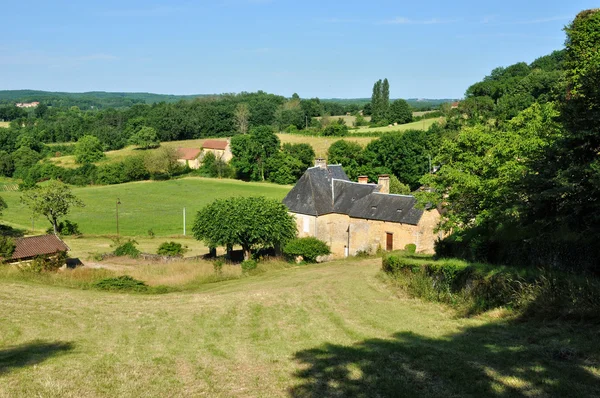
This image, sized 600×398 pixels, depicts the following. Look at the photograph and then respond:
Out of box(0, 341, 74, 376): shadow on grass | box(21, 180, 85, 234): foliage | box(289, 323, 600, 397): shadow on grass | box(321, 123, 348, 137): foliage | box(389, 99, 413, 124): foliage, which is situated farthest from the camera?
box(389, 99, 413, 124): foliage

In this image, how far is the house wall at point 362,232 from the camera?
33625mm

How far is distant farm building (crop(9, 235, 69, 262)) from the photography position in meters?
30.1

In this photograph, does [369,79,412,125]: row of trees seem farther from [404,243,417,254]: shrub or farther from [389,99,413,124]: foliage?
[404,243,417,254]: shrub

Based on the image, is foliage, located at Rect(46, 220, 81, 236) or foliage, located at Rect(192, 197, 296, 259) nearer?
foliage, located at Rect(192, 197, 296, 259)

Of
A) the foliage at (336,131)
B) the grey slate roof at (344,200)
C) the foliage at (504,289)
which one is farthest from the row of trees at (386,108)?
the foliage at (504,289)

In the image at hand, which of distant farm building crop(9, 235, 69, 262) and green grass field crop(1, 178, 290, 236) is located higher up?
distant farm building crop(9, 235, 69, 262)

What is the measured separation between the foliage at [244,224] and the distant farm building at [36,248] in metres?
8.26

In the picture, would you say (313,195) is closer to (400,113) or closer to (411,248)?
(411,248)

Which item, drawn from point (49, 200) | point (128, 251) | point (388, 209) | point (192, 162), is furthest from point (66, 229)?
point (192, 162)

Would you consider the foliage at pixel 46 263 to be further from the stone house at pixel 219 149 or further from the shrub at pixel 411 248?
the stone house at pixel 219 149

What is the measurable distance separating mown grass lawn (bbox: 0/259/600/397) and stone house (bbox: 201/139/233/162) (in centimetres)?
7552

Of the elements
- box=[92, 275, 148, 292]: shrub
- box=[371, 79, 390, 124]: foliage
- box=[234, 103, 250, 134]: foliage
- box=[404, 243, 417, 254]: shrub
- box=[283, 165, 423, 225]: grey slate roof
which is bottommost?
box=[404, 243, 417, 254]: shrub

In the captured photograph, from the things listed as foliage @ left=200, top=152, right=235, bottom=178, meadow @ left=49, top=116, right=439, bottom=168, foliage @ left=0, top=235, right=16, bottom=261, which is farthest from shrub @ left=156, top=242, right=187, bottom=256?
foliage @ left=200, top=152, right=235, bottom=178

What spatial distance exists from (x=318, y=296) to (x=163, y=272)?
44.0ft
